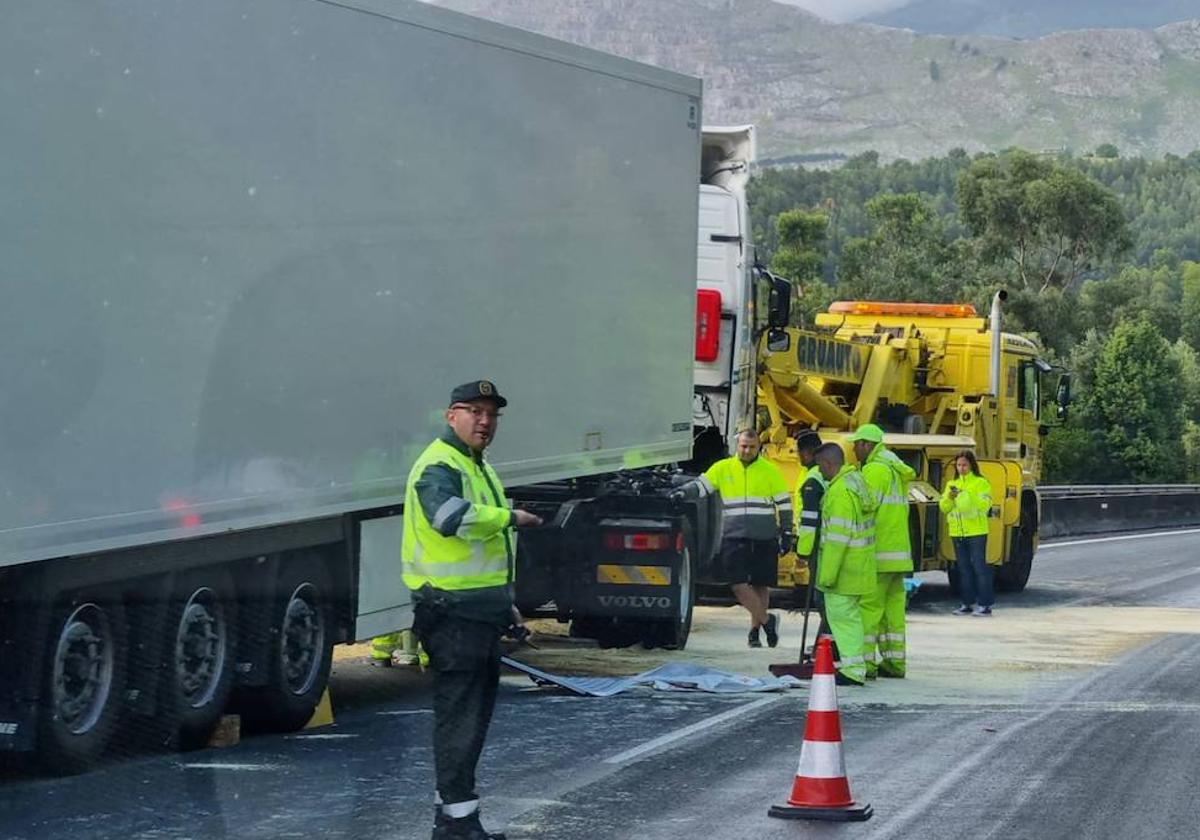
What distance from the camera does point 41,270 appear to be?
7.98 metres

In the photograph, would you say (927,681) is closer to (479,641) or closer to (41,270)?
(479,641)

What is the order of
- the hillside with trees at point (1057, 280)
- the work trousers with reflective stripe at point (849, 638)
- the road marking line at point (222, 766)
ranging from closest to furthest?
the road marking line at point (222, 766) → the work trousers with reflective stripe at point (849, 638) → the hillside with trees at point (1057, 280)

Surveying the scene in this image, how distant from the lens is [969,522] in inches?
851

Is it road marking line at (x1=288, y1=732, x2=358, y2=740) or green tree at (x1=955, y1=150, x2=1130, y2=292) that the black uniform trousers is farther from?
green tree at (x1=955, y1=150, x2=1130, y2=292)

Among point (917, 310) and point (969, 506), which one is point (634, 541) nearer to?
point (969, 506)

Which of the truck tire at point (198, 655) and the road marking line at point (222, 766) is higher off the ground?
the truck tire at point (198, 655)

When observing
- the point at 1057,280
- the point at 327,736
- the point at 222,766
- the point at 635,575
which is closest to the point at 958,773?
the point at 327,736

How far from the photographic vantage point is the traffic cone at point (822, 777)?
8.55 meters

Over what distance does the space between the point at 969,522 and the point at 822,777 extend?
43.6ft

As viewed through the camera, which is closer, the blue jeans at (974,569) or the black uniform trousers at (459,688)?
the black uniform trousers at (459,688)

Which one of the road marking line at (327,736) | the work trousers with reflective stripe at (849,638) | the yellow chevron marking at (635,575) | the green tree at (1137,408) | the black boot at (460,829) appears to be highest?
the green tree at (1137,408)

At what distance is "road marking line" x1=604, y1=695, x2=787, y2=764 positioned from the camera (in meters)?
10.2

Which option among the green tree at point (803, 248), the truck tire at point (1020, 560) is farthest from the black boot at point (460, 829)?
the green tree at point (803, 248)

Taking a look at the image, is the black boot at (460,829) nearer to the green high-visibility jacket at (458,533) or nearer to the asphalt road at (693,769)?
the asphalt road at (693,769)
